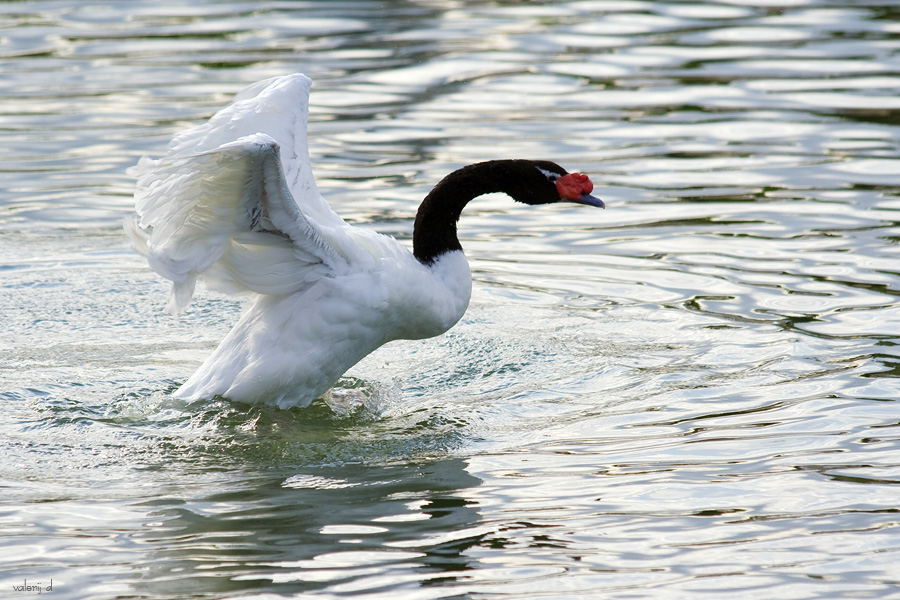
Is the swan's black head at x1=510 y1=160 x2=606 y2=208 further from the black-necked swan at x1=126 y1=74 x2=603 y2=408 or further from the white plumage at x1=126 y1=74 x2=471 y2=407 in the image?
the white plumage at x1=126 y1=74 x2=471 y2=407

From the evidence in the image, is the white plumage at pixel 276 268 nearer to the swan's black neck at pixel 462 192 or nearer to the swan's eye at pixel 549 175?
the swan's black neck at pixel 462 192

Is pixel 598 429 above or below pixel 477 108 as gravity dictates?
below

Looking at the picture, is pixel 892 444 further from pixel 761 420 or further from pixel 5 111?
pixel 5 111

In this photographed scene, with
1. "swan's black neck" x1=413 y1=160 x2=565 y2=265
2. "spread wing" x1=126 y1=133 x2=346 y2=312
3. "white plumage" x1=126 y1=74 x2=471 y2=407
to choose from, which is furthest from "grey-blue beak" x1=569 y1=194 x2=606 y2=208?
"spread wing" x1=126 y1=133 x2=346 y2=312

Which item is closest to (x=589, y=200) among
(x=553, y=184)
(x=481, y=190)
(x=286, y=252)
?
(x=553, y=184)

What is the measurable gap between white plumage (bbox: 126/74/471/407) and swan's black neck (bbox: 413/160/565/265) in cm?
11

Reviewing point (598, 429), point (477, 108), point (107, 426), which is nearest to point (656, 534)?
point (598, 429)

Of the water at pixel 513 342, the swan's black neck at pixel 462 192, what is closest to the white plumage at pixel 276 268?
the swan's black neck at pixel 462 192

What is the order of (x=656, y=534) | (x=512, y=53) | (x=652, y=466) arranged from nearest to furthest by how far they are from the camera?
1. (x=656, y=534)
2. (x=652, y=466)
3. (x=512, y=53)

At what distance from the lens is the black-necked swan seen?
6059 mm

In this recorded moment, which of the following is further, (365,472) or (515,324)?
(515,324)

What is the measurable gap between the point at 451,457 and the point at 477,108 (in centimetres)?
774

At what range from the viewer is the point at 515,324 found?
8477 millimetres

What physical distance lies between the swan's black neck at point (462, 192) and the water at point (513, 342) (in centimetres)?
90
